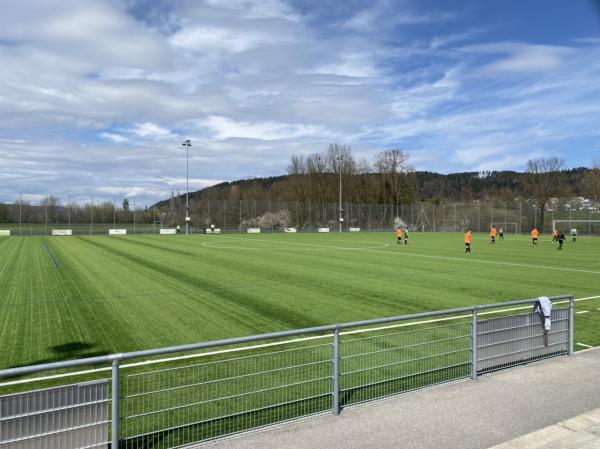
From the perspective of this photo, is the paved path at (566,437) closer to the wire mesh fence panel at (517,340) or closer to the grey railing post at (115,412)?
the wire mesh fence panel at (517,340)

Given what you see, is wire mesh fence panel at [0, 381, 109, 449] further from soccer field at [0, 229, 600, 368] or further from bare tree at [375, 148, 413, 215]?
bare tree at [375, 148, 413, 215]

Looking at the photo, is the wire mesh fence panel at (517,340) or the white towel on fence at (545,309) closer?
the wire mesh fence panel at (517,340)

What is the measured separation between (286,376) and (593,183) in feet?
285

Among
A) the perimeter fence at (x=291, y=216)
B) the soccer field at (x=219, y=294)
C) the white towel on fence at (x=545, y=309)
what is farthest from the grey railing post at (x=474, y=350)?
the perimeter fence at (x=291, y=216)

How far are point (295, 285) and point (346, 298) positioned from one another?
9.21 ft

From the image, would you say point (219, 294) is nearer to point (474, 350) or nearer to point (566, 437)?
point (474, 350)

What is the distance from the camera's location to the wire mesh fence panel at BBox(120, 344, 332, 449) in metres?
5.15

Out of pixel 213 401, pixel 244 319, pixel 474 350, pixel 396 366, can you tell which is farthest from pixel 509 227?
pixel 213 401

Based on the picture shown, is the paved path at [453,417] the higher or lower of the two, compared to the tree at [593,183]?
lower

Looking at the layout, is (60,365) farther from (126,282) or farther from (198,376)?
(126,282)

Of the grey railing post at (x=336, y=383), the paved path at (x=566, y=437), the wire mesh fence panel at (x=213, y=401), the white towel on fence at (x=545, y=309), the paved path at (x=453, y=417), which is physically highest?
the white towel on fence at (x=545, y=309)

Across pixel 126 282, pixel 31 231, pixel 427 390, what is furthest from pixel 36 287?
pixel 31 231

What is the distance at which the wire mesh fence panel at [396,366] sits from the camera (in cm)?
642

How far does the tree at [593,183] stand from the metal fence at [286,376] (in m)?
81.8
